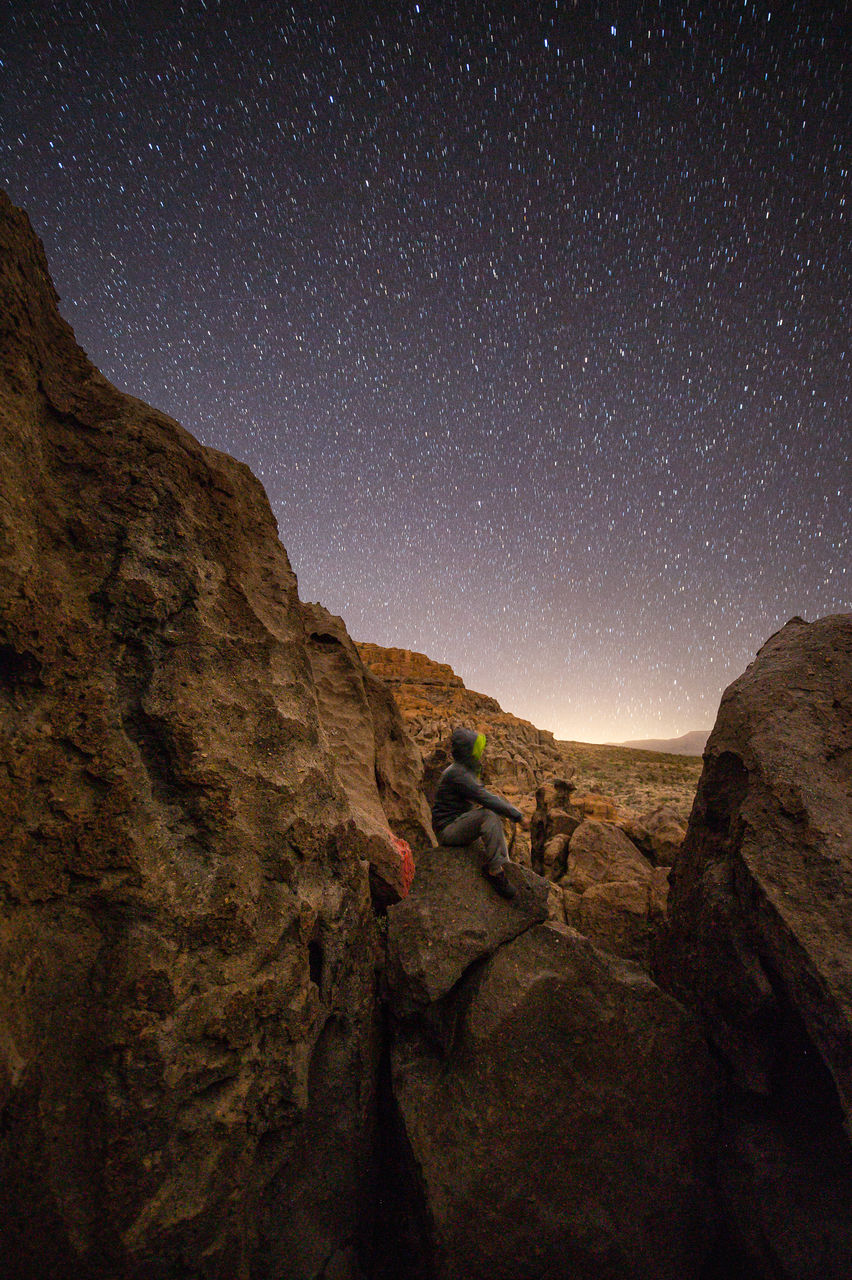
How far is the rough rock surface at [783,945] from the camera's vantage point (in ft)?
10.8

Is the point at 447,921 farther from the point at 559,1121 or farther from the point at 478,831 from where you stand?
the point at 559,1121

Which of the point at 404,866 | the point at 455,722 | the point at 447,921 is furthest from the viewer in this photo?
the point at 455,722

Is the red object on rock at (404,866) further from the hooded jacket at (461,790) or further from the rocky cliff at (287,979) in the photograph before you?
the rocky cliff at (287,979)

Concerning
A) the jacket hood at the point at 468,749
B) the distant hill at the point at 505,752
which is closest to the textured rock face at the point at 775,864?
the jacket hood at the point at 468,749

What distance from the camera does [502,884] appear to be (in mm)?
4613

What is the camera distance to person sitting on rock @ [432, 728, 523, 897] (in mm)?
4746

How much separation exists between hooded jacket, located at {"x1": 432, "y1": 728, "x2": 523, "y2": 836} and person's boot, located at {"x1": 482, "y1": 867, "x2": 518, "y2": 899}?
573 mm

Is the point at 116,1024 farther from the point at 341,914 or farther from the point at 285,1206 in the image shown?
the point at 285,1206

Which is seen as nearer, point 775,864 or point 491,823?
point 775,864

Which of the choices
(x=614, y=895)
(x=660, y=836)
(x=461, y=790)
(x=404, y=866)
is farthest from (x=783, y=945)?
(x=660, y=836)

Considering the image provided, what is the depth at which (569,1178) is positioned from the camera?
3635 mm

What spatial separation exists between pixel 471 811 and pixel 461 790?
0.29 m

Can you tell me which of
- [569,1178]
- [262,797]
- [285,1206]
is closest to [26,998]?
[262,797]

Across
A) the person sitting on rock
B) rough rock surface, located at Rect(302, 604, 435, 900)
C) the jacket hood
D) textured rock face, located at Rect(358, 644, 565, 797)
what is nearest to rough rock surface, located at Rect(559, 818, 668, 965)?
rough rock surface, located at Rect(302, 604, 435, 900)
